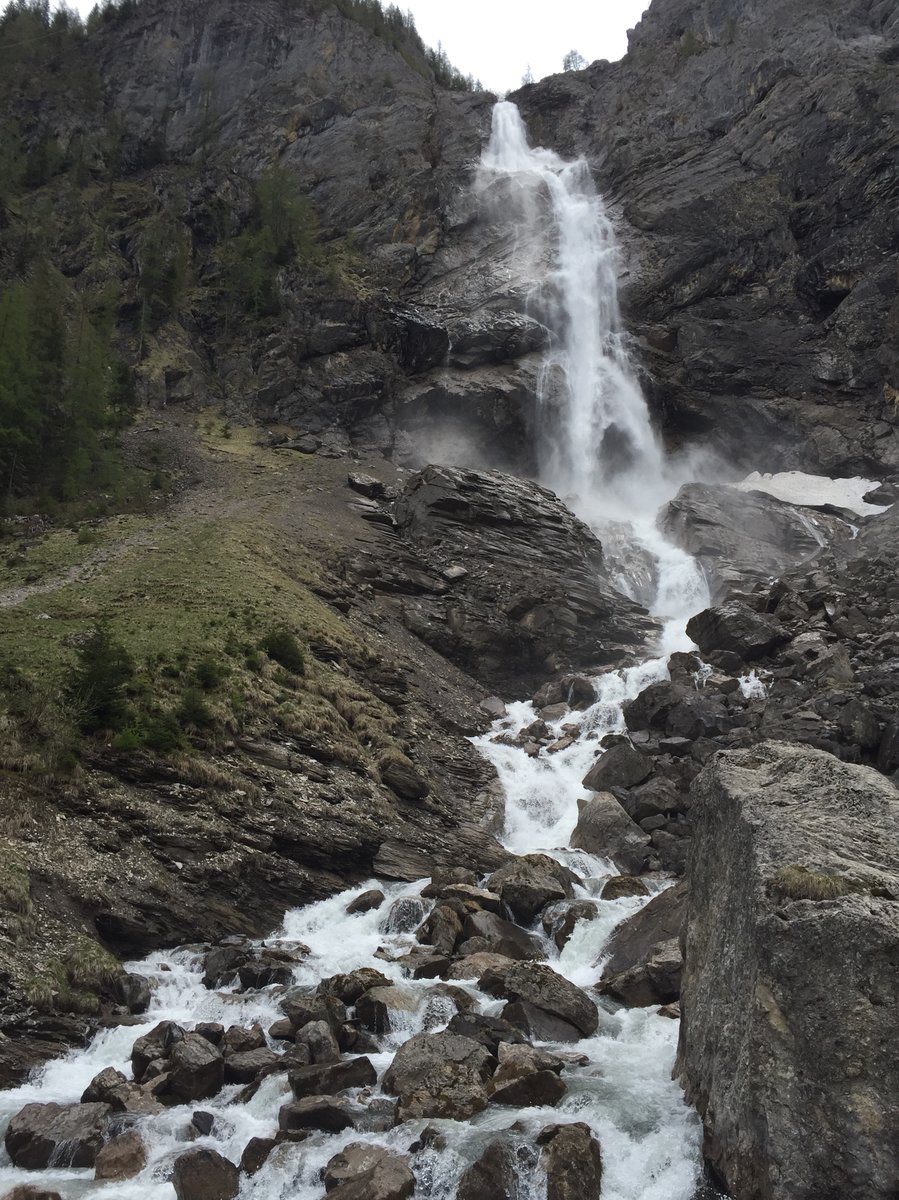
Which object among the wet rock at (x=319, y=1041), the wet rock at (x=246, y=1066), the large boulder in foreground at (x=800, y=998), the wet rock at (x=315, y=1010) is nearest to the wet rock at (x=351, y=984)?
the wet rock at (x=315, y=1010)

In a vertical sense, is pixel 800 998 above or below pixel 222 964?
above

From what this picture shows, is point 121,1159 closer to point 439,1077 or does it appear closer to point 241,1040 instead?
point 241,1040

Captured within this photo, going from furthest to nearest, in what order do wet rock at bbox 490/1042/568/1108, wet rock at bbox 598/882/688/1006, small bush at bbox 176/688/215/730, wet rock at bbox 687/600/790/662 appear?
wet rock at bbox 687/600/790/662 → small bush at bbox 176/688/215/730 → wet rock at bbox 598/882/688/1006 → wet rock at bbox 490/1042/568/1108

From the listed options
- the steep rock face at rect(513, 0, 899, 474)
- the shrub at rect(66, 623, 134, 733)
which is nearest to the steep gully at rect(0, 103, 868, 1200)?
the shrub at rect(66, 623, 134, 733)

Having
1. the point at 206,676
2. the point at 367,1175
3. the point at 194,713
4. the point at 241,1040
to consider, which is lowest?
the point at 367,1175

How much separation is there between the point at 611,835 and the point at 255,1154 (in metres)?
15.0

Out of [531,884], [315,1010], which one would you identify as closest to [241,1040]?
[315,1010]

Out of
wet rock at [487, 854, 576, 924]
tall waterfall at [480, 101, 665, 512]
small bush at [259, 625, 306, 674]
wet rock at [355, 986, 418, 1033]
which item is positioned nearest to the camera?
wet rock at [355, 986, 418, 1033]

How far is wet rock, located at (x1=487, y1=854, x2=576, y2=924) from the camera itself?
63.5ft

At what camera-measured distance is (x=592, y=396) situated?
62500mm

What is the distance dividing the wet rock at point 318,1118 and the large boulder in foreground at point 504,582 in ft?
84.9

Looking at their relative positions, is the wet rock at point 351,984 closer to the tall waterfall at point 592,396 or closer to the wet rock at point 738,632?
the wet rock at point 738,632

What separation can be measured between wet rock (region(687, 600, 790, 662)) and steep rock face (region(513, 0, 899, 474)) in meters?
28.2

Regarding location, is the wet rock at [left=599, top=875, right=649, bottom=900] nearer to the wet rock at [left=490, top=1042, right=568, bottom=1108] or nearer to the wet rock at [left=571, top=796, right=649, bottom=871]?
the wet rock at [left=571, top=796, right=649, bottom=871]
